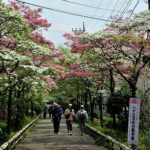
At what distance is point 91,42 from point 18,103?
10709 mm

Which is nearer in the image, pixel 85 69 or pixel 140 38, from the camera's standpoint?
pixel 140 38

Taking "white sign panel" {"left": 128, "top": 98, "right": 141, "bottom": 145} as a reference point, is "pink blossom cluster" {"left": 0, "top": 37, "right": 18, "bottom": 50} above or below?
above

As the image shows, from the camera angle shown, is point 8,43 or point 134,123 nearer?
point 134,123

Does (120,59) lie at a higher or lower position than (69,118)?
higher

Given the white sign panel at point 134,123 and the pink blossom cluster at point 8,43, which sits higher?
the pink blossom cluster at point 8,43

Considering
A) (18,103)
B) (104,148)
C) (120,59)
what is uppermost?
(120,59)

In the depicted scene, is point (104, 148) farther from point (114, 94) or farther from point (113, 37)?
point (114, 94)

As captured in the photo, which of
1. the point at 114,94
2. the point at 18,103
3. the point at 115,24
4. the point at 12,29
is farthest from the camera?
the point at 18,103

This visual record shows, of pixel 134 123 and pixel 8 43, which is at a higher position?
pixel 8 43

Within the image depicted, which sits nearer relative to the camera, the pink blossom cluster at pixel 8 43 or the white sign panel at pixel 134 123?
the white sign panel at pixel 134 123

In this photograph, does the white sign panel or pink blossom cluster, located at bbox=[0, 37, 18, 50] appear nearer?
the white sign panel

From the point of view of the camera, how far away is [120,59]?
22.5m

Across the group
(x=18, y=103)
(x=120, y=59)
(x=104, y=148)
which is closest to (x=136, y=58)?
(x=120, y=59)

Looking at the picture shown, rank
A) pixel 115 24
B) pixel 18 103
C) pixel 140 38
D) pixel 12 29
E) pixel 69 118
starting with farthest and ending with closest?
pixel 18 103
pixel 69 118
pixel 115 24
pixel 140 38
pixel 12 29
